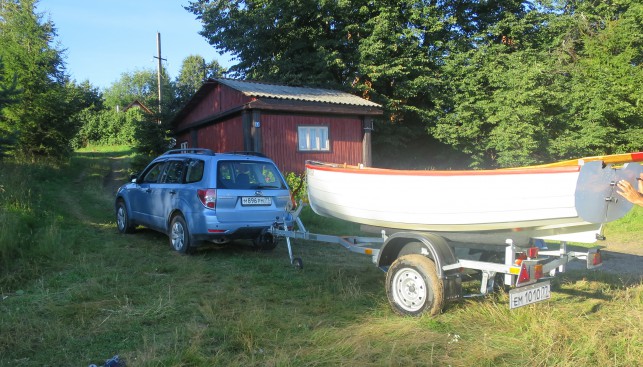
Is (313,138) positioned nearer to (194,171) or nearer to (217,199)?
(194,171)

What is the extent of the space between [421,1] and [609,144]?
432 inches

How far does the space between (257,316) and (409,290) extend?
155 cm

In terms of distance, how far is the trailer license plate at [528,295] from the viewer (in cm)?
406

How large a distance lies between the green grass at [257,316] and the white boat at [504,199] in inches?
32.6

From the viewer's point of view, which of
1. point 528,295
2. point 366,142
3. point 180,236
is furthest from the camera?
point 366,142

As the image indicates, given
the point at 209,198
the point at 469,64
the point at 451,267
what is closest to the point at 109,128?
the point at 469,64

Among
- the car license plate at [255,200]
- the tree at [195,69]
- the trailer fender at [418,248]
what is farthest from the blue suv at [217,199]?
the tree at [195,69]

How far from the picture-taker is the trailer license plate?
4.06 meters

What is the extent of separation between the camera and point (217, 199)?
733 centimetres

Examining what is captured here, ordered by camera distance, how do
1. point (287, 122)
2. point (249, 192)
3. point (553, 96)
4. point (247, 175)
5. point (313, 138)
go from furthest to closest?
point (553, 96) → point (313, 138) → point (287, 122) → point (247, 175) → point (249, 192)

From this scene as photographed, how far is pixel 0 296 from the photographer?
5379 millimetres

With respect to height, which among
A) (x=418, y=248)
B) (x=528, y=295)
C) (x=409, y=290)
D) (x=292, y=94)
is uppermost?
(x=292, y=94)

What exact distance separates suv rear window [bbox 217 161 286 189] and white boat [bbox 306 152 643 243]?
2.62 metres

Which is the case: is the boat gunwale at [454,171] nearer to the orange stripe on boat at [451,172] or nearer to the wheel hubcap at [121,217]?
the orange stripe on boat at [451,172]
